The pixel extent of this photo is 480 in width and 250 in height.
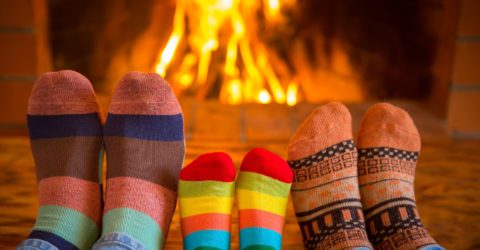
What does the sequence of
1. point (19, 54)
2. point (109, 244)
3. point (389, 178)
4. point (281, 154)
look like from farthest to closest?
point (19, 54) → point (281, 154) → point (389, 178) → point (109, 244)

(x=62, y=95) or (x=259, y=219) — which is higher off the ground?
(x=62, y=95)

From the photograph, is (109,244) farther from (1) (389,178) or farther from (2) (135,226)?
(1) (389,178)

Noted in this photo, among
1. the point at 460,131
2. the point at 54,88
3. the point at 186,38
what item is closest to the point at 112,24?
the point at 186,38

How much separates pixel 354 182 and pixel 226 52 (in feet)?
2.87

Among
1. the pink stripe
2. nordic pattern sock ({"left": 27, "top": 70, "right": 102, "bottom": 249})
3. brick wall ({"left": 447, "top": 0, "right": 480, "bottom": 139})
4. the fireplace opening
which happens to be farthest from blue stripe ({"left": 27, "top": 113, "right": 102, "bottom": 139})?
brick wall ({"left": 447, "top": 0, "right": 480, "bottom": 139})

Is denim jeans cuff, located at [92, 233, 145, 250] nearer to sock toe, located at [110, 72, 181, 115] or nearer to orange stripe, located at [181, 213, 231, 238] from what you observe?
orange stripe, located at [181, 213, 231, 238]

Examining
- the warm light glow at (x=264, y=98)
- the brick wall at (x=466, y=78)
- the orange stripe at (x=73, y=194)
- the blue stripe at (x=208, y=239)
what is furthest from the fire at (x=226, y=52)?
the blue stripe at (x=208, y=239)

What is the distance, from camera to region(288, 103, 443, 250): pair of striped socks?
777 mm

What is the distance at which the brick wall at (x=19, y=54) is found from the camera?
4.41 feet

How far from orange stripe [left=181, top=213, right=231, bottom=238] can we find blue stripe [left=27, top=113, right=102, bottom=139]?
24cm

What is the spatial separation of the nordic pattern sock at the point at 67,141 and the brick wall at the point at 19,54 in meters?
0.61

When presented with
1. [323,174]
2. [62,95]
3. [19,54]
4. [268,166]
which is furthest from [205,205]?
[19,54]

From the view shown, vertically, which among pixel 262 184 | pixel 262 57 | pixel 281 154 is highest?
pixel 262 57

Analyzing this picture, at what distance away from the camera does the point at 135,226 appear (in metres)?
0.71
